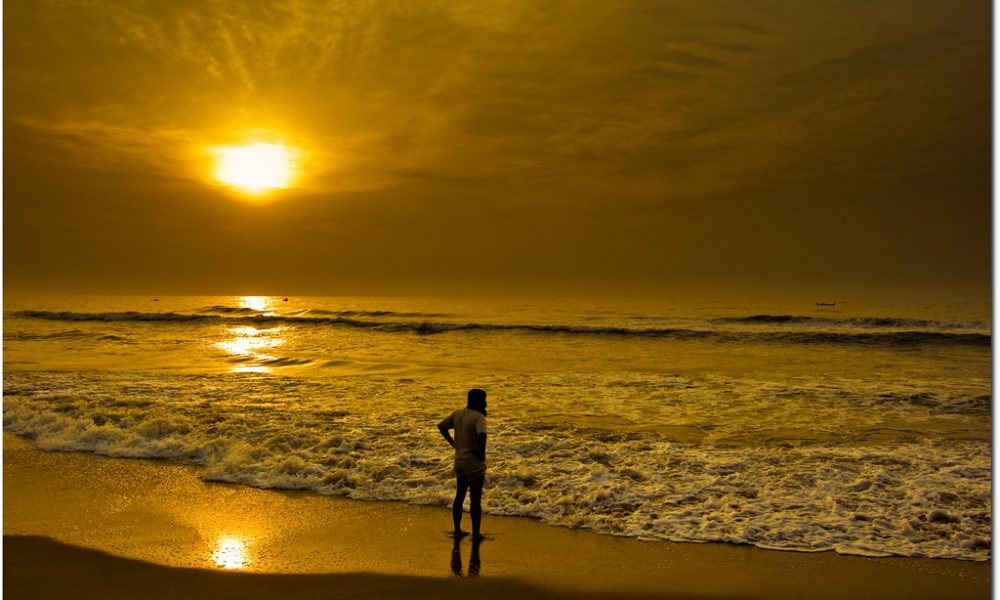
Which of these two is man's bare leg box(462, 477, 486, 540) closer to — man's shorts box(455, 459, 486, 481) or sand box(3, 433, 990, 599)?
man's shorts box(455, 459, 486, 481)

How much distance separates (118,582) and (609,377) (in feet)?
59.6

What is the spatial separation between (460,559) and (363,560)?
44.5 inches

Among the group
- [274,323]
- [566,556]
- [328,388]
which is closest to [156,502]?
[566,556]

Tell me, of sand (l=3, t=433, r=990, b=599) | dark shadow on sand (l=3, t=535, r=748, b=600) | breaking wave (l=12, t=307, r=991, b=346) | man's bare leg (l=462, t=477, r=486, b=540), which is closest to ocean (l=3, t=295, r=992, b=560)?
sand (l=3, t=433, r=990, b=599)

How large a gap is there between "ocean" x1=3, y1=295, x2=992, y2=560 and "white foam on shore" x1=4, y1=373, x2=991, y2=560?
0.05m

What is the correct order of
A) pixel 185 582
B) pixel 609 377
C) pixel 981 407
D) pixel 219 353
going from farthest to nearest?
pixel 219 353 < pixel 609 377 < pixel 981 407 < pixel 185 582

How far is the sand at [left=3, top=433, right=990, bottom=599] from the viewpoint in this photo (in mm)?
7047

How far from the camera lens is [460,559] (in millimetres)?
7727

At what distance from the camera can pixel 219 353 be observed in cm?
3175

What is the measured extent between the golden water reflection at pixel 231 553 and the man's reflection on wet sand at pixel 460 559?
2.33 metres

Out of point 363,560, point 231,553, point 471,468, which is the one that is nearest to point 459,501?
point 471,468

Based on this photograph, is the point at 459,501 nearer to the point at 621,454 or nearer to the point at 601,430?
the point at 621,454

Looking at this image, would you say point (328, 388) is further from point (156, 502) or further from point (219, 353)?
point (219, 353)

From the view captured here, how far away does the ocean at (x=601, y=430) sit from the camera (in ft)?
30.7
